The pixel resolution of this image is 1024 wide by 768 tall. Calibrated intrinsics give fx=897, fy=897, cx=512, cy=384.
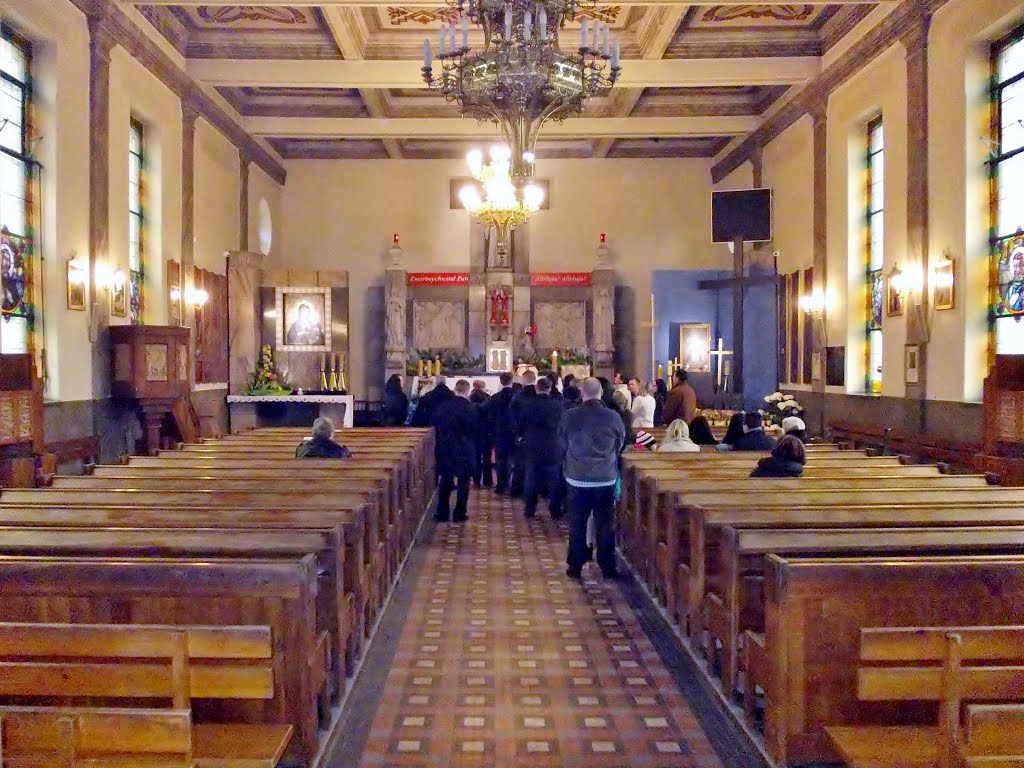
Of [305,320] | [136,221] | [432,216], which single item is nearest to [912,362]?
[136,221]

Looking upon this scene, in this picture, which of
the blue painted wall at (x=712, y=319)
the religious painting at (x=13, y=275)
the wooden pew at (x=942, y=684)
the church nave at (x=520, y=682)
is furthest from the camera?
the blue painted wall at (x=712, y=319)

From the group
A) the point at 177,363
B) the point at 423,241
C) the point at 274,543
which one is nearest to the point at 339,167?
the point at 423,241

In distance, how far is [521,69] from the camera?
8.04m

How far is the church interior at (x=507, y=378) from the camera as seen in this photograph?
3270 millimetres

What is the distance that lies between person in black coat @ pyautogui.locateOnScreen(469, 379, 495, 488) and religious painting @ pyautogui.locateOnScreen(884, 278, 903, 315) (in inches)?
205

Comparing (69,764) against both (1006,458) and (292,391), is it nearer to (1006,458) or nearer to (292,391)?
(1006,458)

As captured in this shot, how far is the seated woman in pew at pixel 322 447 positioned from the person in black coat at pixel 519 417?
280cm

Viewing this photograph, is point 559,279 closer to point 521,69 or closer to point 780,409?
point 780,409

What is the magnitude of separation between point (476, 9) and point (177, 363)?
5.88 metres

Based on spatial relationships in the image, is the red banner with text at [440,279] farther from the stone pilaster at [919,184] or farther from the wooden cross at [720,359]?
the stone pilaster at [919,184]

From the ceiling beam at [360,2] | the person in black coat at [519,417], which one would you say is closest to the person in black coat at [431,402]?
the person in black coat at [519,417]

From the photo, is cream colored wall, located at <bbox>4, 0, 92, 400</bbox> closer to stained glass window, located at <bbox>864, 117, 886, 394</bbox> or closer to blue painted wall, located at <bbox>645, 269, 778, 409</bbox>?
stained glass window, located at <bbox>864, 117, 886, 394</bbox>

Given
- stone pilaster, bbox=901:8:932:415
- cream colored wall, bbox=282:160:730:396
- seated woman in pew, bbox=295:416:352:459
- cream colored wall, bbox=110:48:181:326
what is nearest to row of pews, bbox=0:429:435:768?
seated woman in pew, bbox=295:416:352:459

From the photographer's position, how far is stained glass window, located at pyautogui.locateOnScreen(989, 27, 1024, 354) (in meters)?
8.88
